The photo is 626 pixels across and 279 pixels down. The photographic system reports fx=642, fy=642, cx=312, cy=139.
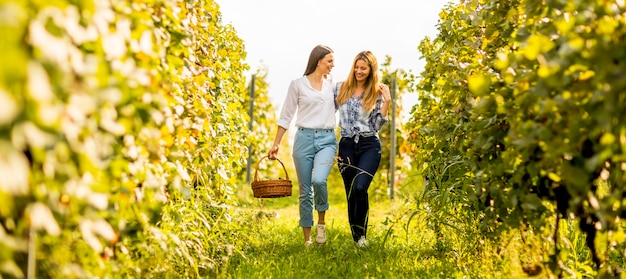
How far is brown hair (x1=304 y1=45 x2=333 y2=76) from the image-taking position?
17.1 feet

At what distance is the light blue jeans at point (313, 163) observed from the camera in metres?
5.05

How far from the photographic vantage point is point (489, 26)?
3.62 metres

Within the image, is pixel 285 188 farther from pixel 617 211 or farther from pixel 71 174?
pixel 71 174

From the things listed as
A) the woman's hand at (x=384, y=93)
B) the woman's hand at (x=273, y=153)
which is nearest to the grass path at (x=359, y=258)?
the woman's hand at (x=273, y=153)

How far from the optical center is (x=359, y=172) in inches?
200

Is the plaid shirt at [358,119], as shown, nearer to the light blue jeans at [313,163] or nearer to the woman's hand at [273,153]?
the light blue jeans at [313,163]

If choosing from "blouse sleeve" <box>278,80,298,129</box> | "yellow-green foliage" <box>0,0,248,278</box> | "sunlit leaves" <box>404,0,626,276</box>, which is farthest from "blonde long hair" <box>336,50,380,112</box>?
"yellow-green foliage" <box>0,0,248,278</box>

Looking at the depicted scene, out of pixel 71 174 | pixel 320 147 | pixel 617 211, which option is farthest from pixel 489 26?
pixel 71 174

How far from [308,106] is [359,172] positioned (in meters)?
0.66

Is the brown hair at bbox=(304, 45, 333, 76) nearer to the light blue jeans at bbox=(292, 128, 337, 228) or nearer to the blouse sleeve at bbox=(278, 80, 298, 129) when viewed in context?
the blouse sleeve at bbox=(278, 80, 298, 129)

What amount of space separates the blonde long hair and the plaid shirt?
5 cm

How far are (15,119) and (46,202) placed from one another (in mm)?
374

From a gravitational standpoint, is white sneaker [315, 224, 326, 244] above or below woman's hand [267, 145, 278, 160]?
below

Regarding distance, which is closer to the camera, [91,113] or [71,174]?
[71,174]
